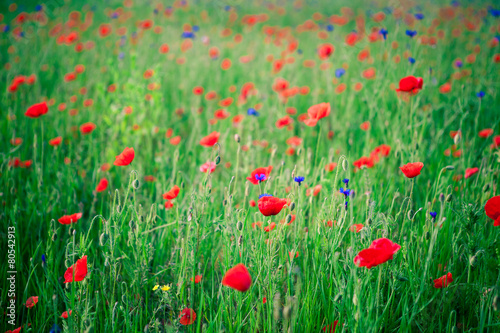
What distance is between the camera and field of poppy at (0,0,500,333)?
1.16 m

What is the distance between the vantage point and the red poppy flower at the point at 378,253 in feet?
3.05

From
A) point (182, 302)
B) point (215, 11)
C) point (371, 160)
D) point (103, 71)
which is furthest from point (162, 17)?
point (182, 302)

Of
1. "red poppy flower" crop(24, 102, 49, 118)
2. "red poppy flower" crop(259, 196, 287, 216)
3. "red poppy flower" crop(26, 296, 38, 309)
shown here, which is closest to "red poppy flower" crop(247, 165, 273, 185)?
"red poppy flower" crop(259, 196, 287, 216)

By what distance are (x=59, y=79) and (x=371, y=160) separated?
3702 millimetres

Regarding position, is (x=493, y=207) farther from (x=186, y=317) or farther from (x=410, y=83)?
(x=186, y=317)

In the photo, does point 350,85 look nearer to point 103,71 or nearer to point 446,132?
point 446,132

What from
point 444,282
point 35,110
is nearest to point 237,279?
point 444,282

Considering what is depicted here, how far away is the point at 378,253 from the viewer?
93 cm

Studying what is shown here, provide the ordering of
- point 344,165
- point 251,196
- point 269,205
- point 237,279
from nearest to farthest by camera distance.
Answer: point 237,279
point 269,205
point 344,165
point 251,196

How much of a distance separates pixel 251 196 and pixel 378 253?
0.96 meters

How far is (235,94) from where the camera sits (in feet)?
11.8

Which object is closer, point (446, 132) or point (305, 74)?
point (446, 132)

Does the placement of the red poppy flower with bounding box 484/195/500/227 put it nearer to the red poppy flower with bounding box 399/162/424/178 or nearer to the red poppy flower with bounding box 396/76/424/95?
the red poppy flower with bounding box 399/162/424/178

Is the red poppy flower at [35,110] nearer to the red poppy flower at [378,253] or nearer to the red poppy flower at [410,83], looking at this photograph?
the red poppy flower at [378,253]
